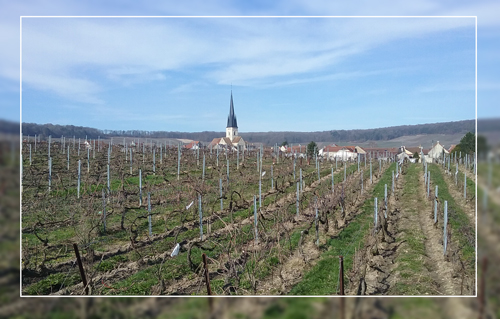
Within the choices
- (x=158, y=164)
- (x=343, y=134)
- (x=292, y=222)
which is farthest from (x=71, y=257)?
(x=158, y=164)

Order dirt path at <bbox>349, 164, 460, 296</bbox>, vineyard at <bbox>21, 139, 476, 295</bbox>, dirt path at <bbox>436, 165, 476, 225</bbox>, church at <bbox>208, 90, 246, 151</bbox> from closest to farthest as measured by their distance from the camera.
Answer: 1. vineyard at <bbox>21, 139, 476, 295</bbox>
2. dirt path at <bbox>349, 164, 460, 296</bbox>
3. church at <bbox>208, 90, 246, 151</bbox>
4. dirt path at <bbox>436, 165, 476, 225</bbox>

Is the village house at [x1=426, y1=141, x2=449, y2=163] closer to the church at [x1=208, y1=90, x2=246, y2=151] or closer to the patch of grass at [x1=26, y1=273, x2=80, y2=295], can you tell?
the church at [x1=208, y1=90, x2=246, y2=151]

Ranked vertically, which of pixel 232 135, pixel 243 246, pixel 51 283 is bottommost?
pixel 51 283

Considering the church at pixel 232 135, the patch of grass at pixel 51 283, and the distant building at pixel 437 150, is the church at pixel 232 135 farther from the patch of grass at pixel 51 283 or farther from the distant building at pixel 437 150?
the distant building at pixel 437 150

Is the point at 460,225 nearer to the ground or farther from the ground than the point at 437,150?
Result: nearer to the ground

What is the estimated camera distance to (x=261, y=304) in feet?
5.10

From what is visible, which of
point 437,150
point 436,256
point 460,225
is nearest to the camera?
point 436,256

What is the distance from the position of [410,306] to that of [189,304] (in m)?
0.88

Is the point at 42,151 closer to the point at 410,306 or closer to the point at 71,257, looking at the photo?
the point at 71,257

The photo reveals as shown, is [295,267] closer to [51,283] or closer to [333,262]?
[333,262]

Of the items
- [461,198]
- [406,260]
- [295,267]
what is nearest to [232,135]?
[295,267]

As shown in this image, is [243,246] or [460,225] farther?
[460,225]

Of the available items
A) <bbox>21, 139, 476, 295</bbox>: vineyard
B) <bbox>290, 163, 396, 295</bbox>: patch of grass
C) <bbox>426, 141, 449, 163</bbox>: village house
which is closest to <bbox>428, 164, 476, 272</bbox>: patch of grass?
<bbox>21, 139, 476, 295</bbox>: vineyard

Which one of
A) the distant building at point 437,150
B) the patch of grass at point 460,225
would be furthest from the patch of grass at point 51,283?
the distant building at point 437,150
